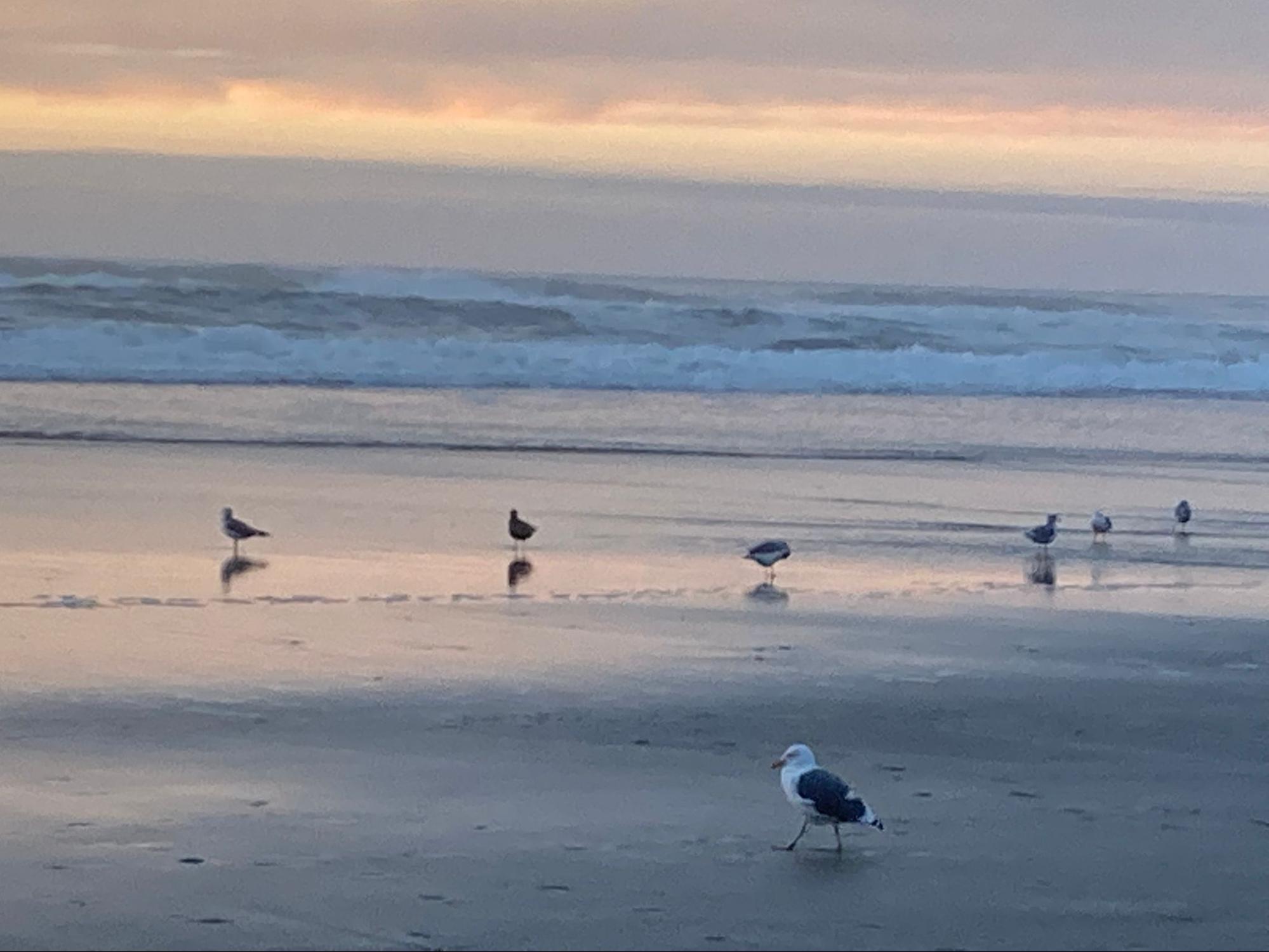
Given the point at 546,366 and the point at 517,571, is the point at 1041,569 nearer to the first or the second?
the point at 517,571

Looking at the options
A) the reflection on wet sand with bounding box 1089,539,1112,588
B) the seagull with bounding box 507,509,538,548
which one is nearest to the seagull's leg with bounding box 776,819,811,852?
the reflection on wet sand with bounding box 1089,539,1112,588

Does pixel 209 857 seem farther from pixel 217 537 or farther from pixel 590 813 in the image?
pixel 217 537

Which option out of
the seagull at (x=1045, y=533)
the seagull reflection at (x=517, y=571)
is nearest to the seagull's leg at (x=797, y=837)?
the seagull reflection at (x=517, y=571)

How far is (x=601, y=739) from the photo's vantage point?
9094 millimetres

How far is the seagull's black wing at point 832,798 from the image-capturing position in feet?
23.8

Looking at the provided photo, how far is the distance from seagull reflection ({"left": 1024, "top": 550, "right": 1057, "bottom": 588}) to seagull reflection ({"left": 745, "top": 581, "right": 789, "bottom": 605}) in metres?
1.83

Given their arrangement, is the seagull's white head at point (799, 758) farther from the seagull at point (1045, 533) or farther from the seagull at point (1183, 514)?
the seagull at point (1183, 514)

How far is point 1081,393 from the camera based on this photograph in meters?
35.5

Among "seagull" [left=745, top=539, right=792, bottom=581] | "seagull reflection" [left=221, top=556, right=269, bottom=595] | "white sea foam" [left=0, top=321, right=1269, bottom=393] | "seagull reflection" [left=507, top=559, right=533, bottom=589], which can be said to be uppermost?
"white sea foam" [left=0, top=321, right=1269, bottom=393]

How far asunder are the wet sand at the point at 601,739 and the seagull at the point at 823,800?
132 mm

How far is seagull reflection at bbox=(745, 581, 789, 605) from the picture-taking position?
13.3 m

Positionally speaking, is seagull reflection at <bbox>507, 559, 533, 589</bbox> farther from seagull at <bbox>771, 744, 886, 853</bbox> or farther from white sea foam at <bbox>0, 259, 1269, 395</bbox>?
white sea foam at <bbox>0, 259, 1269, 395</bbox>

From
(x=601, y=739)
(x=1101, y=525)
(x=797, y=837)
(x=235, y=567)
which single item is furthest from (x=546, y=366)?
(x=797, y=837)

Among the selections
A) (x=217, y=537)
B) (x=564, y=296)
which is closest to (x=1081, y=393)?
(x=564, y=296)
